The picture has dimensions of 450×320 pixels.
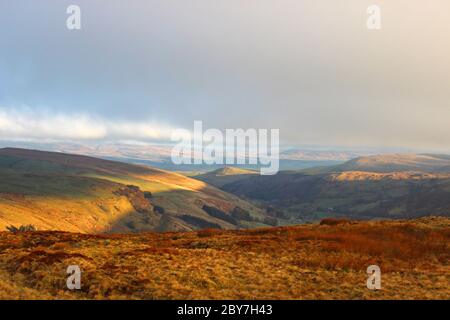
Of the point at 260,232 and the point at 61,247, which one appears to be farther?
the point at 260,232

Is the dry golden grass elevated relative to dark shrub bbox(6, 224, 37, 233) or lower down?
elevated

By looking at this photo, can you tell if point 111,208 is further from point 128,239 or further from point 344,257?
point 344,257

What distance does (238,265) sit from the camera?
97.1 ft

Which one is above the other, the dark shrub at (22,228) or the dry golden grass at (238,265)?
the dry golden grass at (238,265)

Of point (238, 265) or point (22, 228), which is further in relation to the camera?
point (22, 228)

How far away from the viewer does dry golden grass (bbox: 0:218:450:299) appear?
2222 centimetres

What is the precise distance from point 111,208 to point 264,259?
179m

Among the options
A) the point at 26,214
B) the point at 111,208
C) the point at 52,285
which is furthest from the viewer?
the point at 111,208

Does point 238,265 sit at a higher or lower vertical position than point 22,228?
higher

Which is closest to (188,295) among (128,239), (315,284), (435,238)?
(315,284)

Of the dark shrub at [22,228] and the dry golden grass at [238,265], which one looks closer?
the dry golden grass at [238,265]

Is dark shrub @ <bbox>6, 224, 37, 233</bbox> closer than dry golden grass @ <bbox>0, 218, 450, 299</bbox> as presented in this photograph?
No

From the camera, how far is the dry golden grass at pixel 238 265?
22.2 metres
